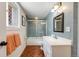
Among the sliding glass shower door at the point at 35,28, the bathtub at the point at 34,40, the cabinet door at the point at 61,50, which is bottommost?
the bathtub at the point at 34,40

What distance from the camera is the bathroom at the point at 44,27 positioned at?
192 centimetres

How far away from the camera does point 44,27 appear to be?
16.0 ft

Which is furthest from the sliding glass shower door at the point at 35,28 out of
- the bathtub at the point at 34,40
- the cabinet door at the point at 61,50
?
the cabinet door at the point at 61,50

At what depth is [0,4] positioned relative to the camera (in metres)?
1.06

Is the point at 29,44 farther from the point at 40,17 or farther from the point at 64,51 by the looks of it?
the point at 64,51

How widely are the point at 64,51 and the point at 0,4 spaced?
4.50 ft

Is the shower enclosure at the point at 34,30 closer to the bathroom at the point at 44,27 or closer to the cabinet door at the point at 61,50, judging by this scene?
the bathroom at the point at 44,27

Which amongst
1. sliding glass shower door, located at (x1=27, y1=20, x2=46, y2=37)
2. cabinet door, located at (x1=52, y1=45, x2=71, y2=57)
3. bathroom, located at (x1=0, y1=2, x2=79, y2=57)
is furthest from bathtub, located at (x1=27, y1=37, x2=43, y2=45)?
cabinet door, located at (x1=52, y1=45, x2=71, y2=57)

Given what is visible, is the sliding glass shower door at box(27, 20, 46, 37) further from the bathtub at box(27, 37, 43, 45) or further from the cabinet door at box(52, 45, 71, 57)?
the cabinet door at box(52, 45, 71, 57)

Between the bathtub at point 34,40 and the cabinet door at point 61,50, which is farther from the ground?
Result: the cabinet door at point 61,50

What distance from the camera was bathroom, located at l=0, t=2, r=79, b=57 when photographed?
1923 millimetres

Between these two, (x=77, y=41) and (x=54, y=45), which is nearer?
(x=77, y=41)

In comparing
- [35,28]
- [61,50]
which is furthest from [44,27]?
[61,50]

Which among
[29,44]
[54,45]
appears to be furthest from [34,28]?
[54,45]
